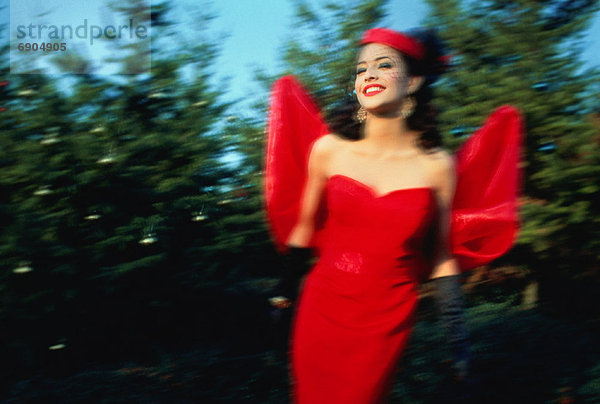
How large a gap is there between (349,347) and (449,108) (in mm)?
4218

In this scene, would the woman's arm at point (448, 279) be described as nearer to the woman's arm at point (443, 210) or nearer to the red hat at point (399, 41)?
the woman's arm at point (443, 210)

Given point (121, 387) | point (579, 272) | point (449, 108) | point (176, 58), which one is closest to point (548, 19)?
point (449, 108)

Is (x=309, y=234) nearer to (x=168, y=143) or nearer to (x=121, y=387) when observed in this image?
(x=121, y=387)

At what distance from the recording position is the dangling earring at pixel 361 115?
2.62 metres

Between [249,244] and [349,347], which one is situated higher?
[349,347]

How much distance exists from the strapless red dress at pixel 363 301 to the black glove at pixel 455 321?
106 mm

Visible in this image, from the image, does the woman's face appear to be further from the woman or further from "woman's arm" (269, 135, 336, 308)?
"woman's arm" (269, 135, 336, 308)

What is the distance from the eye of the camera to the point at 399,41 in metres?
2.48

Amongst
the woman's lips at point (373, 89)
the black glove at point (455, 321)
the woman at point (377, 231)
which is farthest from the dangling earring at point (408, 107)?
the black glove at point (455, 321)

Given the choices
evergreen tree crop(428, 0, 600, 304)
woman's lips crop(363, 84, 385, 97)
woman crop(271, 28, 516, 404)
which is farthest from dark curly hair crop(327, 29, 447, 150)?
evergreen tree crop(428, 0, 600, 304)

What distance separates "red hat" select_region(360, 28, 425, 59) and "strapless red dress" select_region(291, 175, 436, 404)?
0.50m

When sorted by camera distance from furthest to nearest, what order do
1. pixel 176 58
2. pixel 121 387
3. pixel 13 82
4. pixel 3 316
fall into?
pixel 176 58 → pixel 13 82 → pixel 3 316 → pixel 121 387

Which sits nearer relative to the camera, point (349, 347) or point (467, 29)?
point (349, 347)

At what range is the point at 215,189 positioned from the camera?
5082mm
